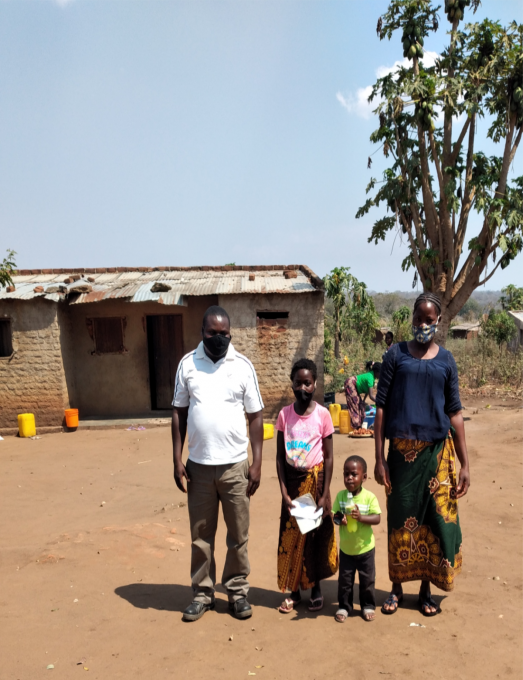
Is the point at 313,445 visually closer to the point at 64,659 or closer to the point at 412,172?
the point at 64,659

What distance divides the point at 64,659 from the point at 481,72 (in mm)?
11641

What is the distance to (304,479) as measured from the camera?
3.03 m

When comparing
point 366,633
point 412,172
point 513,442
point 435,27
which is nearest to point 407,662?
point 366,633

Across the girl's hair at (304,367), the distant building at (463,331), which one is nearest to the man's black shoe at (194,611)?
the girl's hair at (304,367)

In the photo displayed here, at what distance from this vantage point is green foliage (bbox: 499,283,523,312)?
62.0ft

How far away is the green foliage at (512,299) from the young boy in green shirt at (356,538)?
17.3 metres

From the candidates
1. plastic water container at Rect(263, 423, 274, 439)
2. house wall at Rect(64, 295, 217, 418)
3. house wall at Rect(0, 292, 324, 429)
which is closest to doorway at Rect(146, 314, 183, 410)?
house wall at Rect(64, 295, 217, 418)

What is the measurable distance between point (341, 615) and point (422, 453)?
3.47 feet

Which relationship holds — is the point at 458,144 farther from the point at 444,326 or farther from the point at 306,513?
the point at 306,513

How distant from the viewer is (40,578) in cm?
369

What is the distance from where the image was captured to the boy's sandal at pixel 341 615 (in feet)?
9.70

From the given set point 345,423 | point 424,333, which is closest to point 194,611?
point 424,333

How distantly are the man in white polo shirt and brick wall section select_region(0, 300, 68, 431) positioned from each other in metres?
7.27

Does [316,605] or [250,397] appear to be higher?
[250,397]
